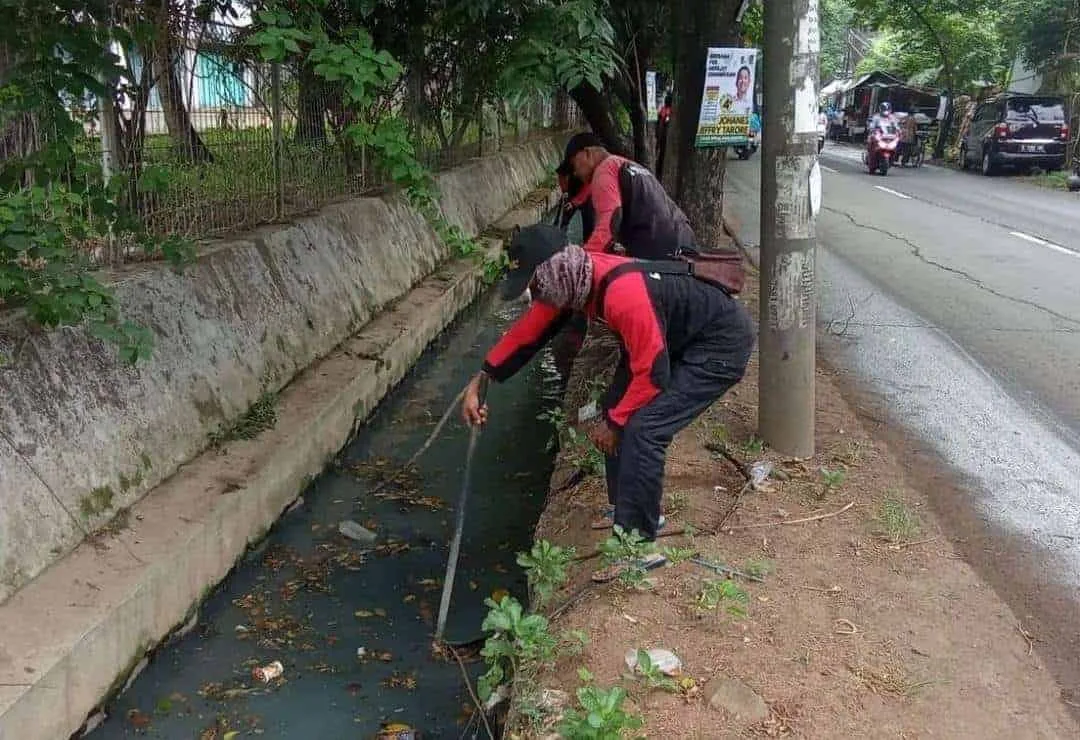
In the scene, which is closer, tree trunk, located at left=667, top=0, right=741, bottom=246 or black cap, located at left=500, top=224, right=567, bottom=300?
black cap, located at left=500, top=224, right=567, bottom=300

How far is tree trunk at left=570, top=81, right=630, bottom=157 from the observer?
8221 millimetres

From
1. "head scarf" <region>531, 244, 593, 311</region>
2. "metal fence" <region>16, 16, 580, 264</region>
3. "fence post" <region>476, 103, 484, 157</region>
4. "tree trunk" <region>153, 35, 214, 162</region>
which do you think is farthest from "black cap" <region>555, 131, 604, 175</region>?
"fence post" <region>476, 103, 484, 157</region>

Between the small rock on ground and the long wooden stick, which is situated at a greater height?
the long wooden stick

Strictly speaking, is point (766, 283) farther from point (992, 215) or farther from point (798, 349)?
point (992, 215)

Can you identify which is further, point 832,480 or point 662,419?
point 832,480

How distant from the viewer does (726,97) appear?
655 cm

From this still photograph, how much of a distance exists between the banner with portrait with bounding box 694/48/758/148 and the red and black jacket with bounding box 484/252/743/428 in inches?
124

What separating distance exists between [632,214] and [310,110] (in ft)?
12.8

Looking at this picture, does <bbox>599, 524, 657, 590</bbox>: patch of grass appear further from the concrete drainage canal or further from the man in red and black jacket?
the concrete drainage canal

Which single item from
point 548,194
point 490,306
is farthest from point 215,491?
point 548,194

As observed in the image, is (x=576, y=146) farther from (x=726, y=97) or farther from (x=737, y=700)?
(x=737, y=700)

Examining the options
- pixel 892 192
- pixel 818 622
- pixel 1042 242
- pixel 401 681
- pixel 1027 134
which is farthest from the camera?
pixel 1027 134

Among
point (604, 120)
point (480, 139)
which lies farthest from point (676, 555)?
point (480, 139)

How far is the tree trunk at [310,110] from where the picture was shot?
7820 mm
